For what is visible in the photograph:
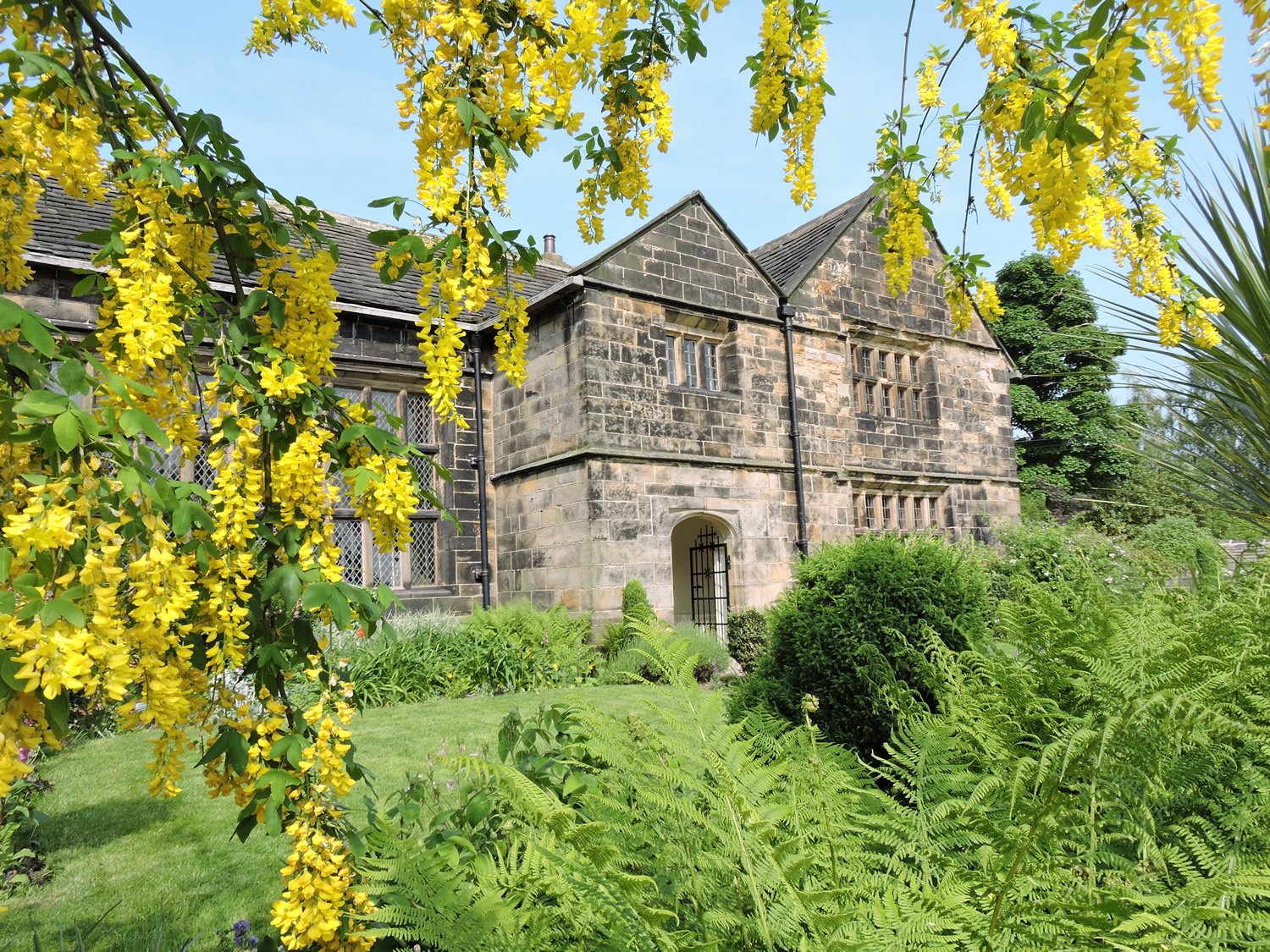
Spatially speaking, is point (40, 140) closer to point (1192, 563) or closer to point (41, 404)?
point (41, 404)

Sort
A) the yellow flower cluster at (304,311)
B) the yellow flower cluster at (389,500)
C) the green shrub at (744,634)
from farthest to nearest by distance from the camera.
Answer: the green shrub at (744,634), the yellow flower cluster at (304,311), the yellow flower cluster at (389,500)

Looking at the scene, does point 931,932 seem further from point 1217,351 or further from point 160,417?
point 1217,351

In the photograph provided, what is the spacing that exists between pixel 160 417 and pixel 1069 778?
220 centimetres

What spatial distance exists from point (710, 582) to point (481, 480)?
4144 mm

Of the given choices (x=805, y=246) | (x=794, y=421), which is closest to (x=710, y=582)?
(x=794, y=421)

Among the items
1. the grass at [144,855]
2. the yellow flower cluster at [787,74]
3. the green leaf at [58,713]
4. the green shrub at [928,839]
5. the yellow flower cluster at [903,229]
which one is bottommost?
the grass at [144,855]

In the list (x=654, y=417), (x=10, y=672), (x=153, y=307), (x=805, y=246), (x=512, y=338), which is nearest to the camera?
(x=10, y=672)

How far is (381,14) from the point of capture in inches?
92.0

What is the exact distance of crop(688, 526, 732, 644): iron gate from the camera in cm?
1288

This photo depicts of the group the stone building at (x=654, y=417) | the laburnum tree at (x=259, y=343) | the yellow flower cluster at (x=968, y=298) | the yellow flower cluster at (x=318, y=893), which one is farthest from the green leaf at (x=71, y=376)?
the stone building at (x=654, y=417)

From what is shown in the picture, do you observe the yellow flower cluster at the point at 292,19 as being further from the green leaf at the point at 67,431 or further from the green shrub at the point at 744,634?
the green shrub at the point at 744,634

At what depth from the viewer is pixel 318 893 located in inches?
74.2

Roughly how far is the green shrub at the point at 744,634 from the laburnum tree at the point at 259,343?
9.17 metres

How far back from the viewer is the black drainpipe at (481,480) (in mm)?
12203
